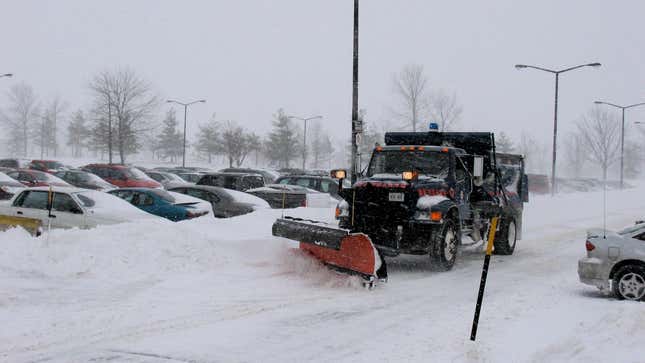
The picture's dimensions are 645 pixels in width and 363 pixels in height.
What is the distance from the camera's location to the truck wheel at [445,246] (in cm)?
1155

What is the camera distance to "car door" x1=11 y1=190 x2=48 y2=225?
1355 cm

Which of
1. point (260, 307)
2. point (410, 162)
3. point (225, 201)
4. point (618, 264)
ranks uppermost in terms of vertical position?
point (410, 162)

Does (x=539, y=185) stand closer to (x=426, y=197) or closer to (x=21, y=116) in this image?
(x=426, y=197)

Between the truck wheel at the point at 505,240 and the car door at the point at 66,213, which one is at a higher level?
the car door at the point at 66,213

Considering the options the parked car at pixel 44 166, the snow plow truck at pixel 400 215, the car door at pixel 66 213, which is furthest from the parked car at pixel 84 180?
the snow plow truck at pixel 400 215

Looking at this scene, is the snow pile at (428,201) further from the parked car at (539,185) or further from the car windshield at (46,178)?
the parked car at (539,185)

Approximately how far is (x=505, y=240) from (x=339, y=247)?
629cm

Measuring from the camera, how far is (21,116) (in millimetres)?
107438

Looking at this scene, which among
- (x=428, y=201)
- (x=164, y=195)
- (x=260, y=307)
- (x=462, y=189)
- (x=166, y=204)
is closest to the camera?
(x=260, y=307)

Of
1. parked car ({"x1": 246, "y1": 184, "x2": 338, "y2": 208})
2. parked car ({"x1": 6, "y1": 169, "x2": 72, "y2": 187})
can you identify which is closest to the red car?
parked car ({"x1": 6, "y1": 169, "x2": 72, "y2": 187})

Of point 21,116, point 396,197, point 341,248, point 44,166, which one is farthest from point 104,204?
point 21,116

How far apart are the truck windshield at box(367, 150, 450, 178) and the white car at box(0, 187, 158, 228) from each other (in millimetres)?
4958

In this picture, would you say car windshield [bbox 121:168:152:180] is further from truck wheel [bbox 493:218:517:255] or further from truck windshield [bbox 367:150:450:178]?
truck windshield [bbox 367:150:450:178]

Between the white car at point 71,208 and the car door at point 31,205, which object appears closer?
the white car at point 71,208
